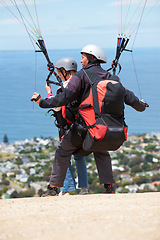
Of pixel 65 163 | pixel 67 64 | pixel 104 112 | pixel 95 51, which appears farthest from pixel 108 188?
pixel 95 51

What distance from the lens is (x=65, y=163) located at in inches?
236

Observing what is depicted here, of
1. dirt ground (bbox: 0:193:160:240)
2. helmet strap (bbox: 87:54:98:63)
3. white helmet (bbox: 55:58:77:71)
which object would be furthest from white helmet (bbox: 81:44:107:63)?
dirt ground (bbox: 0:193:160:240)

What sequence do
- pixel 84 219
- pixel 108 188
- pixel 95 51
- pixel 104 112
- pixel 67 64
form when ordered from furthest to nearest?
pixel 108 188
pixel 67 64
pixel 95 51
pixel 104 112
pixel 84 219

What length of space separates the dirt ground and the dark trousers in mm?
709

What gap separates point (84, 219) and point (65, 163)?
2.01 m

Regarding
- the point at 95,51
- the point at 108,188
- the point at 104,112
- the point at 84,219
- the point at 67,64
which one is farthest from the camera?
the point at 108,188

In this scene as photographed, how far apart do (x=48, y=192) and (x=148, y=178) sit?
2153 inches

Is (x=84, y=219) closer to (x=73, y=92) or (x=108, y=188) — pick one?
(x=73, y=92)

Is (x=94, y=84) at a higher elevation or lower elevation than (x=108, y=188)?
higher

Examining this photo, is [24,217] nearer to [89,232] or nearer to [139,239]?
[89,232]

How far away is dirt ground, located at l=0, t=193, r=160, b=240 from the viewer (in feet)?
11.6

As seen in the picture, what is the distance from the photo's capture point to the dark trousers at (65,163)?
5.83m

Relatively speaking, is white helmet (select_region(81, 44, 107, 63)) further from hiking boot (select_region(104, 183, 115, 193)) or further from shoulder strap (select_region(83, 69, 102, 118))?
hiking boot (select_region(104, 183, 115, 193))

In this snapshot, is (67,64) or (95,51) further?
(67,64)
